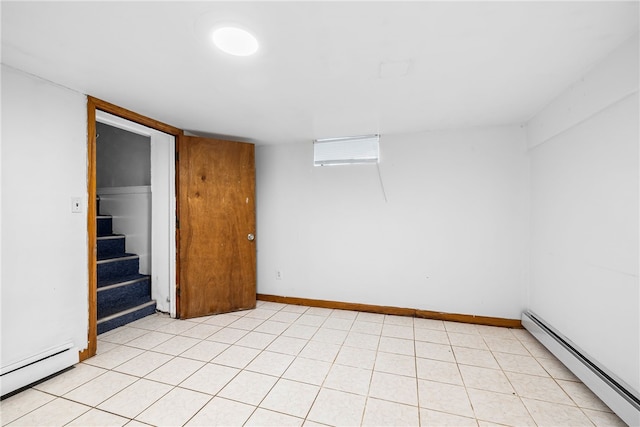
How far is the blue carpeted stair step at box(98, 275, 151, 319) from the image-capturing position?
10.3 feet

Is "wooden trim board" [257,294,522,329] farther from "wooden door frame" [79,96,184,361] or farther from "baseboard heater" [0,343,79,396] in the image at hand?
"baseboard heater" [0,343,79,396]

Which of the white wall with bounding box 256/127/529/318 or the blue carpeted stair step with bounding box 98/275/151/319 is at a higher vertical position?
the white wall with bounding box 256/127/529/318

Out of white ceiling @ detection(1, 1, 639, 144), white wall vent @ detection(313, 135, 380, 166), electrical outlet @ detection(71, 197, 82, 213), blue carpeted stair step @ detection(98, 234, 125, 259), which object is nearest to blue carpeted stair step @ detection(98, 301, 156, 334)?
blue carpeted stair step @ detection(98, 234, 125, 259)

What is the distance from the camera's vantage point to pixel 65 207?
2.19m

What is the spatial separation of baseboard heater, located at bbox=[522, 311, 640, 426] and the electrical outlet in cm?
406

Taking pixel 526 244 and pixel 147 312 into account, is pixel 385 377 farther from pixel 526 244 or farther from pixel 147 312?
pixel 147 312

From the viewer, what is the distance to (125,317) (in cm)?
309

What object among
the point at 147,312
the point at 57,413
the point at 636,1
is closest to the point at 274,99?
the point at 636,1

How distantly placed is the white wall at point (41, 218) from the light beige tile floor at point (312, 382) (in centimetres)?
43

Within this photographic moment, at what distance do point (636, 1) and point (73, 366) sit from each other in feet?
14.4

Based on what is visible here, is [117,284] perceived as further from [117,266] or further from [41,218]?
[41,218]

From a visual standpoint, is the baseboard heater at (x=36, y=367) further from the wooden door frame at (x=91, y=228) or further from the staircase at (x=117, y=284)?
the staircase at (x=117, y=284)

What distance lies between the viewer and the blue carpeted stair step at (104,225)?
399 cm

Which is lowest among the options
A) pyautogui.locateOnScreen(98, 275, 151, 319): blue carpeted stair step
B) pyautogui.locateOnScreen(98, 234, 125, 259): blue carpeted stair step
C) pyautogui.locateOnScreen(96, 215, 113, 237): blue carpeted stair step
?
pyautogui.locateOnScreen(98, 275, 151, 319): blue carpeted stair step
